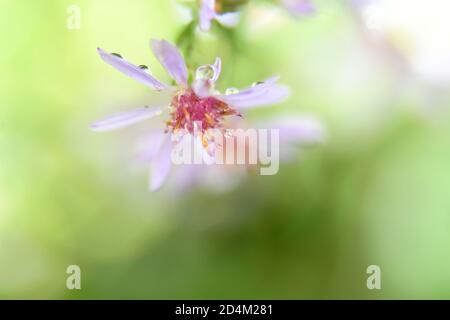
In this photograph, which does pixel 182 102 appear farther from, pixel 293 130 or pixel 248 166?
pixel 248 166

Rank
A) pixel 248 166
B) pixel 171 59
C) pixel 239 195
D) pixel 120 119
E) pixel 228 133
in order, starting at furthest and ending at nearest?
pixel 239 195, pixel 248 166, pixel 228 133, pixel 120 119, pixel 171 59

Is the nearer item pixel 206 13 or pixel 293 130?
pixel 206 13

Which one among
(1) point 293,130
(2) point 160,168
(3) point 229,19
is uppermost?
(3) point 229,19

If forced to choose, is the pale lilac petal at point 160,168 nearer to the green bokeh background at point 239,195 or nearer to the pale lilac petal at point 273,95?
the pale lilac petal at point 273,95

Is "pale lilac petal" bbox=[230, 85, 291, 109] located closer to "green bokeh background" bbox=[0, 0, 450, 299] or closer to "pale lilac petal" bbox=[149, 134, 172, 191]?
"pale lilac petal" bbox=[149, 134, 172, 191]

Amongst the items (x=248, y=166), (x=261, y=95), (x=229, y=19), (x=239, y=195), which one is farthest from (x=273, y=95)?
(x=239, y=195)

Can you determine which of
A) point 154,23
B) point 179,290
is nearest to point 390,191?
point 179,290

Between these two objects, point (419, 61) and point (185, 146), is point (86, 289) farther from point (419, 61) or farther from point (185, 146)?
point (419, 61)
